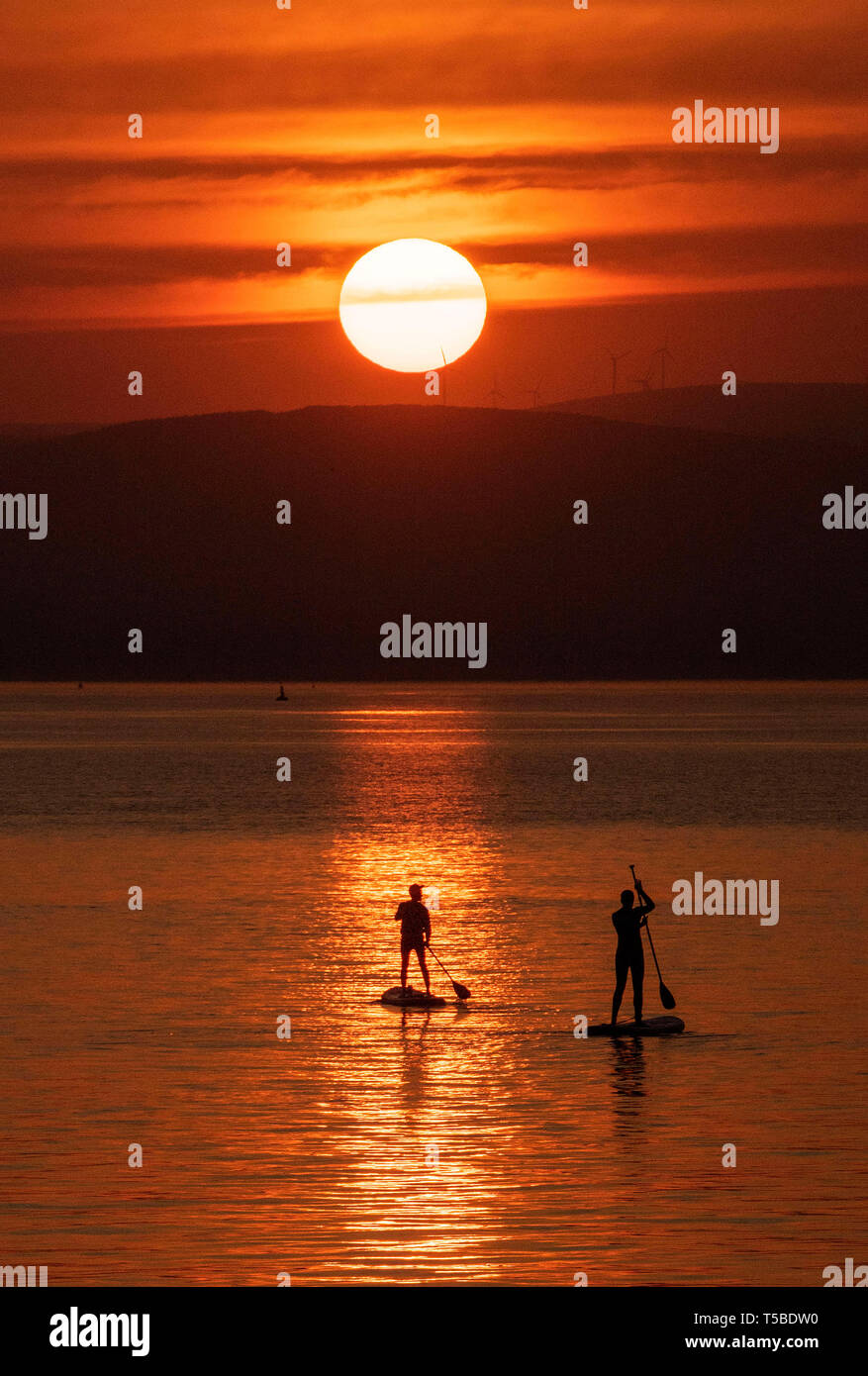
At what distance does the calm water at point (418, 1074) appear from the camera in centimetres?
1805

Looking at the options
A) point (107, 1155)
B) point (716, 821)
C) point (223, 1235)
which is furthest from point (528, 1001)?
point (716, 821)

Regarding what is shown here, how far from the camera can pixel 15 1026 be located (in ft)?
95.3

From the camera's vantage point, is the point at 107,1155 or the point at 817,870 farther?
the point at 817,870

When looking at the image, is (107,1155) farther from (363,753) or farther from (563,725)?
(563,725)

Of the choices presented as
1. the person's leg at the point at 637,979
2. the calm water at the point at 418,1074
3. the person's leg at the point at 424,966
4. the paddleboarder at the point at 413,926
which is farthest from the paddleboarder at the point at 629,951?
the person's leg at the point at 424,966

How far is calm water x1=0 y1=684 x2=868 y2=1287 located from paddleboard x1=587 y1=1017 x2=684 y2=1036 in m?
0.36

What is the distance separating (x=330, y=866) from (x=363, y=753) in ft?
278

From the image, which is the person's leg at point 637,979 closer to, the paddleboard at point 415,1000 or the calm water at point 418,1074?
the calm water at point 418,1074

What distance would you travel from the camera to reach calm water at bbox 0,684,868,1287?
18047 millimetres

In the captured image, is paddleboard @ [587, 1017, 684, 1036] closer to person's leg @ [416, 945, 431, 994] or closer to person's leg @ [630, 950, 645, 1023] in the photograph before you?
person's leg @ [630, 950, 645, 1023]

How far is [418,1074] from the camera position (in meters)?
25.5

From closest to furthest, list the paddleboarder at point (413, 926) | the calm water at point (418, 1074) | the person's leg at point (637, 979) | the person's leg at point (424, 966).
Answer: the calm water at point (418, 1074) < the person's leg at point (637, 979) < the paddleboarder at point (413, 926) < the person's leg at point (424, 966)

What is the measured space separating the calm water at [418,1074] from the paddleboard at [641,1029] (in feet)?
1.17
